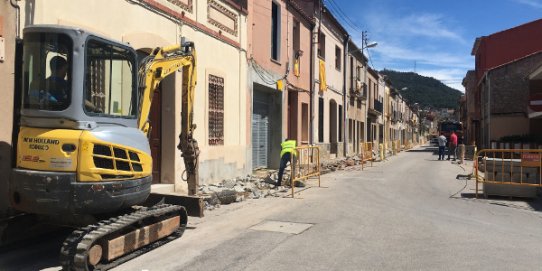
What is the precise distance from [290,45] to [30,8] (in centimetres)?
1376

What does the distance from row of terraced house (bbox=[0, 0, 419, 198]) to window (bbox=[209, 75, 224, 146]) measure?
0.03 meters

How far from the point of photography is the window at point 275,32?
19.1 m

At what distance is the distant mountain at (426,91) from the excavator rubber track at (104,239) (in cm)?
11045

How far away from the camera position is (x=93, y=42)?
609 centimetres

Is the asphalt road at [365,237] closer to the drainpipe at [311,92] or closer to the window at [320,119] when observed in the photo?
the drainpipe at [311,92]

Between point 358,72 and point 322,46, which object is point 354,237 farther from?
point 358,72

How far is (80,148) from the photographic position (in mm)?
5645

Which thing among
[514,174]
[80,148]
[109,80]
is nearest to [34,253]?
[80,148]

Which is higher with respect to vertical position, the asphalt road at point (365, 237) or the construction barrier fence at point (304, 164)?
the construction barrier fence at point (304, 164)

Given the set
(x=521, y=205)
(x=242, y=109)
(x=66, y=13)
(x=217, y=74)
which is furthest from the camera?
(x=242, y=109)

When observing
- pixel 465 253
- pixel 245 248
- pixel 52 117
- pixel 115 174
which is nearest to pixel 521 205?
pixel 465 253

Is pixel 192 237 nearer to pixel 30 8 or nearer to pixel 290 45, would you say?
pixel 30 8

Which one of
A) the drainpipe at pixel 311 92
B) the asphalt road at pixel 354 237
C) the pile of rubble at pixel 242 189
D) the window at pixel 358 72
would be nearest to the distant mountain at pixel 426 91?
the window at pixel 358 72

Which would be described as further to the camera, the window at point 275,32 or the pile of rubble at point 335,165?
the pile of rubble at point 335,165
